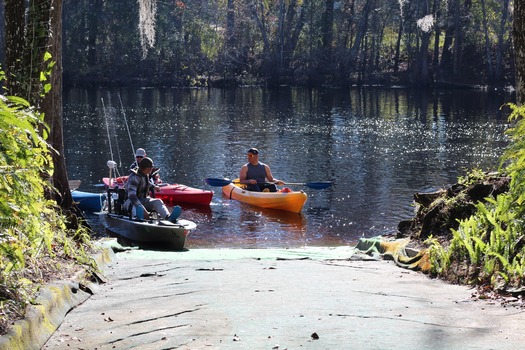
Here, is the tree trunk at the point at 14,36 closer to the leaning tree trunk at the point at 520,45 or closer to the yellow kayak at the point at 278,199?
the leaning tree trunk at the point at 520,45

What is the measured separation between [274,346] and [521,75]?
5.36 m

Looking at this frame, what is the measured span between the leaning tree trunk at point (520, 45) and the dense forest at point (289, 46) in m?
52.6

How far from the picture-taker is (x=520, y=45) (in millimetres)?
8328

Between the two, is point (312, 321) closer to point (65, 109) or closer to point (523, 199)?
point (523, 199)

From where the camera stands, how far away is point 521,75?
27.5ft

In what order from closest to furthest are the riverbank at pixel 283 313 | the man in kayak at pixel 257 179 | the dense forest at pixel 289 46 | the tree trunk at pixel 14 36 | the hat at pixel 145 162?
the riverbank at pixel 283 313, the tree trunk at pixel 14 36, the hat at pixel 145 162, the man in kayak at pixel 257 179, the dense forest at pixel 289 46

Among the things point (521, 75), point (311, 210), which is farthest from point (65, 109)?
point (521, 75)

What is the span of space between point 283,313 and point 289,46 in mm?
60213

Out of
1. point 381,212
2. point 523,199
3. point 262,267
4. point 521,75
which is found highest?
point 521,75

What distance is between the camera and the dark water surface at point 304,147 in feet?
59.8

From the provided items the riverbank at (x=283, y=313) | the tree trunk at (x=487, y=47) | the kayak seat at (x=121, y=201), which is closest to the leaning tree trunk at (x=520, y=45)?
Answer: the riverbank at (x=283, y=313)

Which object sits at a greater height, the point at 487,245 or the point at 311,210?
the point at 487,245

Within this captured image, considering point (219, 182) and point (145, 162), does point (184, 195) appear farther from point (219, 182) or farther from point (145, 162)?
point (145, 162)

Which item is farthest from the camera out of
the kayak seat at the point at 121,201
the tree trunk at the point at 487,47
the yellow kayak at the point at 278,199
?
the tree trunk at the point at 487,47
